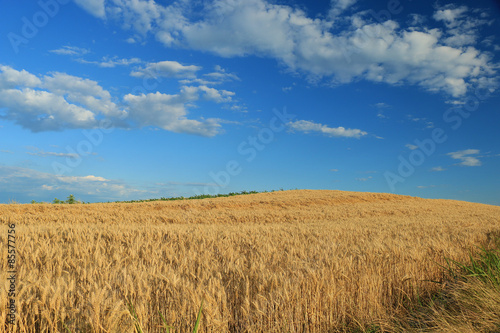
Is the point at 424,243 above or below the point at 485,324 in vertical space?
above

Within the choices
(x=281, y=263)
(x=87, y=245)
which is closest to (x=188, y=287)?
(x=281, y=263)

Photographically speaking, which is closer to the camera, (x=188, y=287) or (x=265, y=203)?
(x=188, y=287)

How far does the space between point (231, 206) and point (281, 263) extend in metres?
20.7

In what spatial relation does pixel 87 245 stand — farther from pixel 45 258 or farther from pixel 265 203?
pixel 265 203

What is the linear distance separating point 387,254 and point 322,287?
2593mm

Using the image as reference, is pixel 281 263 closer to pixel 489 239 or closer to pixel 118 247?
pixel 118 247

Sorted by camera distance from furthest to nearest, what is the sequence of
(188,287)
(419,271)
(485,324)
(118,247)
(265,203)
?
(265,203) → (118,247) → (419,271) → (485,324) → (188,287)

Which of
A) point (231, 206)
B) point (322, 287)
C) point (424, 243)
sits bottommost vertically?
point (322, 287)

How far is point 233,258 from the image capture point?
5359mm

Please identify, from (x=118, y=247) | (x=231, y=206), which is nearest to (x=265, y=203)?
(x=231, y=206)

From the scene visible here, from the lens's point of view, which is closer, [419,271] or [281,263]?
[281,263]

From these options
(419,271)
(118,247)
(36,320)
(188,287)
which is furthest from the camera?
(118,247)

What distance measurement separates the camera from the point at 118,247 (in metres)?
6.34

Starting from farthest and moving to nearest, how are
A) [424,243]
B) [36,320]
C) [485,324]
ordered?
[424,243], [485,324], [36,320]
